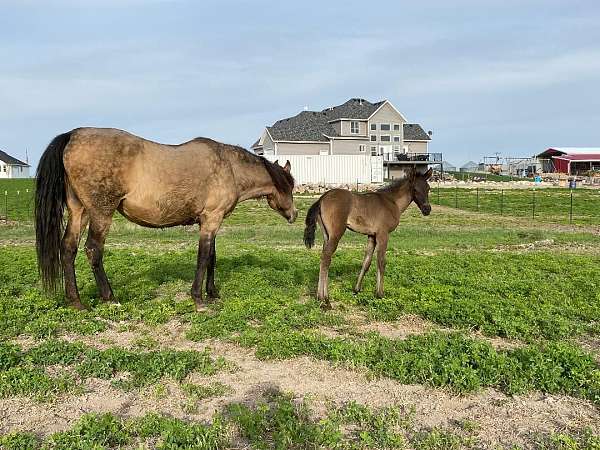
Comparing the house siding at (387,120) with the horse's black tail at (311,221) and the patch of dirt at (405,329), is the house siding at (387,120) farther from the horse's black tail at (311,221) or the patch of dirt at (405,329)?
the patch of dirt at (405,329)

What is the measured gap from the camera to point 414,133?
258 ft

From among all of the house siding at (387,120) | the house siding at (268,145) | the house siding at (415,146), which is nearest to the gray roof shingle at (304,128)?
the house siding at (268,145)

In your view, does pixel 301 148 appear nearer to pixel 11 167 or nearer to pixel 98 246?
pixel 98 246

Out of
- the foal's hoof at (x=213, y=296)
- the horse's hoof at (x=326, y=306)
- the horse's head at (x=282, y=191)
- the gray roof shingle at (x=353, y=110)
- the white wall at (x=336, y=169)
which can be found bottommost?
the horse's hoof at (x=326, y=306)

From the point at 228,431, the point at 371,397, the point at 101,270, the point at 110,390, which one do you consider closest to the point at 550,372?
the point at 371,397

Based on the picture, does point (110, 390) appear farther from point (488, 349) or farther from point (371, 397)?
point (488, 349)

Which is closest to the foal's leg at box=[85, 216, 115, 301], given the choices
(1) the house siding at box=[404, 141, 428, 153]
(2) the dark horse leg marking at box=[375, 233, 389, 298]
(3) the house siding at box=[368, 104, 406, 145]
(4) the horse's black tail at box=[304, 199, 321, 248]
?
(4) the horse's black tail at box=[304, 199, 321, 248]

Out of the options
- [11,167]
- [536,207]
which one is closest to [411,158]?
[536,207]

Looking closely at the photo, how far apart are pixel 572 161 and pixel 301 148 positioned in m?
44.9

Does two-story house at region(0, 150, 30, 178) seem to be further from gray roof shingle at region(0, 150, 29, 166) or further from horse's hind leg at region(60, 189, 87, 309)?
horse's hind leg at region(60, 189, 87, 309)

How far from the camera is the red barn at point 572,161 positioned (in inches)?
3224

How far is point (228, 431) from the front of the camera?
417 cm

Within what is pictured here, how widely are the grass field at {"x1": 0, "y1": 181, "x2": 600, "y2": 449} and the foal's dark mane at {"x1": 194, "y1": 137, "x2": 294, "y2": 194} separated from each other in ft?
5.92

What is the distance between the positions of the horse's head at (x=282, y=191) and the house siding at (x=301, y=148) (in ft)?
182
